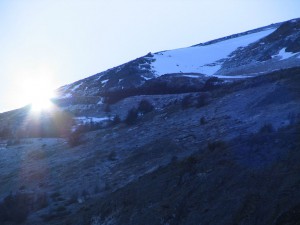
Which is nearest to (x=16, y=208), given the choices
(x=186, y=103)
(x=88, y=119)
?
(x=186, y=103)

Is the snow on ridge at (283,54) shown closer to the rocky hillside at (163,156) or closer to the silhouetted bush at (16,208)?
the rocky hillside at (163,156)

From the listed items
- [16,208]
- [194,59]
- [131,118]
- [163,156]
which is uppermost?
[16,208]

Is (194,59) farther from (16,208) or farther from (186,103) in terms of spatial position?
(16,208)

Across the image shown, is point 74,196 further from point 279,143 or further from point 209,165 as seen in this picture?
point 279,143

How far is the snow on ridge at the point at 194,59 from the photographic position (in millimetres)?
49406

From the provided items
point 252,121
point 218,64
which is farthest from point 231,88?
point 218,64

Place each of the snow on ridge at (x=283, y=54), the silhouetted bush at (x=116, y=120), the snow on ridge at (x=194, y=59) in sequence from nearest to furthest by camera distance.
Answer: the silhouetted bush at (x=116, y=120), the snow on ridge at (x=283, y=54), the snow on ridge at (x=194, y=59)

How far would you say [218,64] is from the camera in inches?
1989

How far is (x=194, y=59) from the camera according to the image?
56.4 metres

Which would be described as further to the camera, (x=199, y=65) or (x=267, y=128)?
(x=199, y=65)

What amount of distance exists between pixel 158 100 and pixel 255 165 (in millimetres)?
20461

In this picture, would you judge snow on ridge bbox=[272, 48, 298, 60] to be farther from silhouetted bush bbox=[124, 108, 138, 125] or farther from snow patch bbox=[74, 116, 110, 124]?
silhouetted bush bbox=[124, 108, 138, 125]

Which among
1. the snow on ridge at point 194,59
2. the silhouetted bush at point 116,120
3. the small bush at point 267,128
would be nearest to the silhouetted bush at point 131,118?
the silhouetted bush at point 116,120

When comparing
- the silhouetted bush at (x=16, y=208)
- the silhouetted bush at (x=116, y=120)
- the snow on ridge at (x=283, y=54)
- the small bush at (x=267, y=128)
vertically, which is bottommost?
the snow on ridge at (x=283, y=54)
